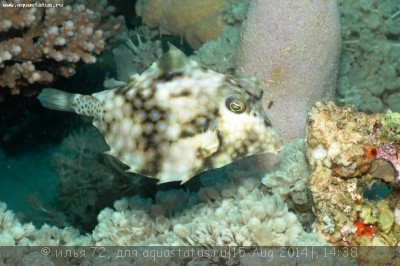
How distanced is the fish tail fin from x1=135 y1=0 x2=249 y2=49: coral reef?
2.82 meters

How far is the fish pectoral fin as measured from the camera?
8.37 feet

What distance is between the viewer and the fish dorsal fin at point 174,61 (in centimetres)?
272

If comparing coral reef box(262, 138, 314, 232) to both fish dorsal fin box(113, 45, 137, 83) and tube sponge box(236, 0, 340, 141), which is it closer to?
tube sponge box(236, 0, 340, 141)

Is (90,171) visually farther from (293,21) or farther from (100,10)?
(293,21)

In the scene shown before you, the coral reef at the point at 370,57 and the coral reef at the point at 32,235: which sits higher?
the coral reef at the point at 370,57

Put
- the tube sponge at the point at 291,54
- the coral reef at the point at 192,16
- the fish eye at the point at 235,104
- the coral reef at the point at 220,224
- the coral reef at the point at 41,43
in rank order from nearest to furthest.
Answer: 1. the fish eye at the point at 235,104
2. the coral reef at the point at 220,224
3. the tube sponge at the point at 291,54
4. the coral reef at the point at 41,43
5. the coral reef at the point at 192,16

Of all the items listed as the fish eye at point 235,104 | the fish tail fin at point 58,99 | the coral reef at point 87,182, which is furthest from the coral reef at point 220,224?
the coral reef at point 87,182

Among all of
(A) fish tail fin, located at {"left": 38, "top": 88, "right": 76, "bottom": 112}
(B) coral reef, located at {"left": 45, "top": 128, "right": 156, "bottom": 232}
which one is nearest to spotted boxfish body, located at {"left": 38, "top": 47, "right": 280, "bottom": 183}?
(A) fish tail fin, located at {"left": 38, "top": 88, "right": 76, "bottom": 112}

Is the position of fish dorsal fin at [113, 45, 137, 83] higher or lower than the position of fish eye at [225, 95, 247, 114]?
higher

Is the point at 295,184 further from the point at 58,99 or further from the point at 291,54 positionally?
the point at 58,99

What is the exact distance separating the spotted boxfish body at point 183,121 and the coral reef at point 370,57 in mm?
2555

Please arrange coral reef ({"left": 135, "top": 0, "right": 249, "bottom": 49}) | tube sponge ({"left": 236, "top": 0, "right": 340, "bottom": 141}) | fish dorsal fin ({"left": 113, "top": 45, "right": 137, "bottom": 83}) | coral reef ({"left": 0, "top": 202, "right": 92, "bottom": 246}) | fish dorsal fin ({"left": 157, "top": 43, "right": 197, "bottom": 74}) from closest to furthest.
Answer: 1. fish dorsal fin ({"left": 157, "top": 43, "right": 197, "bottom": 74})
2. fish dorsal fin ({"left": 113, "top": 45, "right": 137, "bottom": 83})
3. coral reef ({"left": 0, "top": 202, "right": 92, "bottom": 246})
4. tube sponge ({"left": 236, "top": 0, "right": 340, "bottom": 141})
5. coral reef ({"left": 135, "top": 0, "right": 249, "bottom": 49})

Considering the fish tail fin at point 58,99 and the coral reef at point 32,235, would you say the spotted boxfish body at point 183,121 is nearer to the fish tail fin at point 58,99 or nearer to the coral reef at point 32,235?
the fish tail fin at point 58,99

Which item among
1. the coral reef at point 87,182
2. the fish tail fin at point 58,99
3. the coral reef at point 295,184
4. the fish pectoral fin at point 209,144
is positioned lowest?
the coral reef at point 87,182
